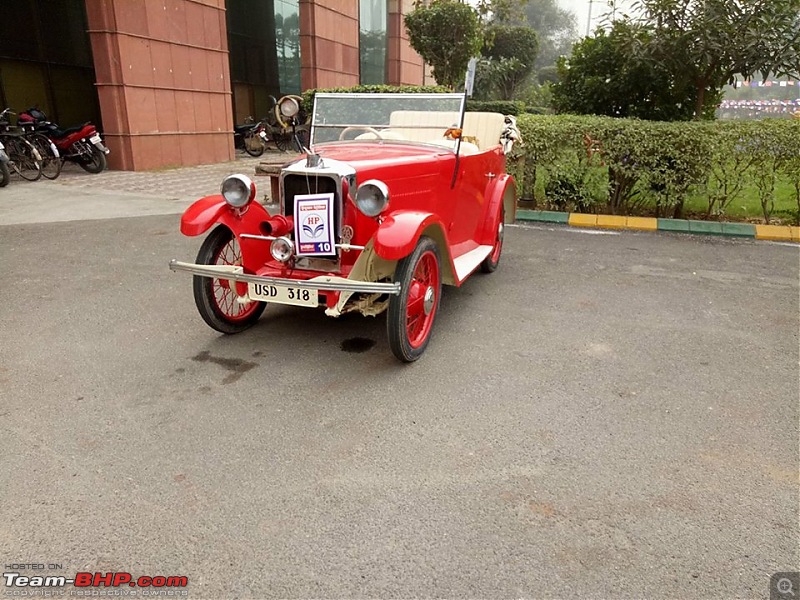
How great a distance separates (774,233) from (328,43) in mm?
14763

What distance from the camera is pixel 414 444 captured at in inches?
110

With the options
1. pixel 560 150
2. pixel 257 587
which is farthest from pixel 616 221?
pixel 257 587

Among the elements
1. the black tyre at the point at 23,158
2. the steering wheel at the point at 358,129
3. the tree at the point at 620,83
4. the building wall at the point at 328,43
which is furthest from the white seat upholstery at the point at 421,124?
the building wall at the point at 328,43

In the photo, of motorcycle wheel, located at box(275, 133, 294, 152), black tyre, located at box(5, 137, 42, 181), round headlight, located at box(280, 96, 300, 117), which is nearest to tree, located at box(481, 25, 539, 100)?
motorcycle wheel, located at box(275, 133, 294, 152)

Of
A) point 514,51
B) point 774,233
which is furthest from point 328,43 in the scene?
point 514,51

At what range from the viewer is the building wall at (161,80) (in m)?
10.7

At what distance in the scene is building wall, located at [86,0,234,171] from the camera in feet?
35.2

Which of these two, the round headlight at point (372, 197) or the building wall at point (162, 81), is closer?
the round headlight at point (372, 197)

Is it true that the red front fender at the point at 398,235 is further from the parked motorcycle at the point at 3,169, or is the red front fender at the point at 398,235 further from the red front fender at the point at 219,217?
the parked motorcycle at the point at 3,169

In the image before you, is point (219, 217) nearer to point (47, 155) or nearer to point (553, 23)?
point (47, 155)

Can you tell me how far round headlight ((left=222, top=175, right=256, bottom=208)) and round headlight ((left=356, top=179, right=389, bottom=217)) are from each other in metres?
0.81

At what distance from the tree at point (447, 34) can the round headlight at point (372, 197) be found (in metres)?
13.9

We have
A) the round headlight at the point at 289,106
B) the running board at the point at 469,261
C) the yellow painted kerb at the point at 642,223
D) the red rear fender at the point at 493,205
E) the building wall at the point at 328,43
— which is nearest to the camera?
the round headlight at the point at 289,106

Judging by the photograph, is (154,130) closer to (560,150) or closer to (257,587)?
(560,150)
